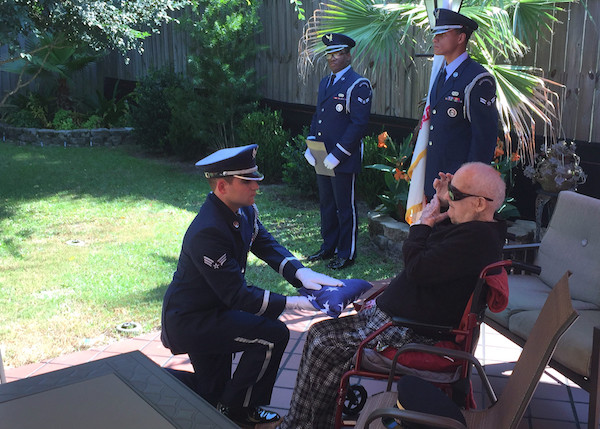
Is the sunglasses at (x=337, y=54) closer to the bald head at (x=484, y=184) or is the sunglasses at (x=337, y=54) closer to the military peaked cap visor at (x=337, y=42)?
the military peaked cap visor at (x=337, y=42)

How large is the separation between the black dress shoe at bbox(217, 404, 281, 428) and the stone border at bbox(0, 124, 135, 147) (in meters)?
10.4

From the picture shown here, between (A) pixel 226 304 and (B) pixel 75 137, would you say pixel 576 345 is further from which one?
(B) pixel 75 137

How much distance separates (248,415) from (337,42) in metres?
3.66

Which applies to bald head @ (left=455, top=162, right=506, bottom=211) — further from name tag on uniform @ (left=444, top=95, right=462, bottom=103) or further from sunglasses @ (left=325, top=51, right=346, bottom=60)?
sunglasses @ (left=325, top=51, right=346, bottom=60)

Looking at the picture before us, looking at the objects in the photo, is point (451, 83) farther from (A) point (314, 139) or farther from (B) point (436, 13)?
(A) point (314, 139)

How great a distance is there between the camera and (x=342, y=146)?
5.66m

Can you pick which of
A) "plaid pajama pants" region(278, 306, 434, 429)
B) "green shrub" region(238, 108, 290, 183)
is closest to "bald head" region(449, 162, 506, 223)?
"plaid pajama pants" region(278, 306, 434, 429)

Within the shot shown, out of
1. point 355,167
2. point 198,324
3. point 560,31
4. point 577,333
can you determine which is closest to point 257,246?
point 198,324

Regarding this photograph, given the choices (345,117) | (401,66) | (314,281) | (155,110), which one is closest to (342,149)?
(345,117)

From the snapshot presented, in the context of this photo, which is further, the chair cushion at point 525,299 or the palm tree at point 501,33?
the palm tree at point 501,33

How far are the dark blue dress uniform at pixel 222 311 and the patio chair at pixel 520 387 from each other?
0.69 m

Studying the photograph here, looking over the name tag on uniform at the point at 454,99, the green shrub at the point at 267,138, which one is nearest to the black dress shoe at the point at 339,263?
the name tag on uniform at the point at 454,99

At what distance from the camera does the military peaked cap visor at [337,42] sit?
5.61 meters

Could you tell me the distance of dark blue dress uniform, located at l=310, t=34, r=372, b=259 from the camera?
5676mm
